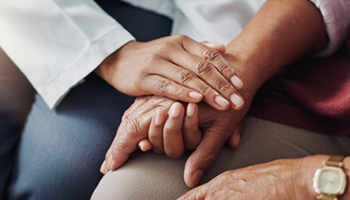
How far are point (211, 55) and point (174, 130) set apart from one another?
173mm

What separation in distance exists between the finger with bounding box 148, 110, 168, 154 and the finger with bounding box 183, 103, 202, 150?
0.14 ft

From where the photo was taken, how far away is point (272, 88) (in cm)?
68

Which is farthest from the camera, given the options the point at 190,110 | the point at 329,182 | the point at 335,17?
the point at 335,17

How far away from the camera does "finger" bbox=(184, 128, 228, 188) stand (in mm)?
577

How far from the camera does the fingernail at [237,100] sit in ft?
1.92

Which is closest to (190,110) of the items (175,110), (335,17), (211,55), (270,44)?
(175,110)

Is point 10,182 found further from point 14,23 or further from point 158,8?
point 158,8

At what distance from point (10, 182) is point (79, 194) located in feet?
0.55

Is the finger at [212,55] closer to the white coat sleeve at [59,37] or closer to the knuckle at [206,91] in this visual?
the knuckle at [206,91]

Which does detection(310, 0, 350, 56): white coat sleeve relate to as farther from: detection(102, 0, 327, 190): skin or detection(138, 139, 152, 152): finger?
detection(138, 139, 152, 152): finger

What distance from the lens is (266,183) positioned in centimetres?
51

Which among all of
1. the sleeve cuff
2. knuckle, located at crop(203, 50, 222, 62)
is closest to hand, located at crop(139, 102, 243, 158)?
knuckle, located at crop(203, 50, 222, 62)

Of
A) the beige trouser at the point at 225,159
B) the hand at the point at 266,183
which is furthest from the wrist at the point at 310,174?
the beige trouser at the point at 225,159

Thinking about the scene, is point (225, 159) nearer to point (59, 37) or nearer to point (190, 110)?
point (190, 110)
